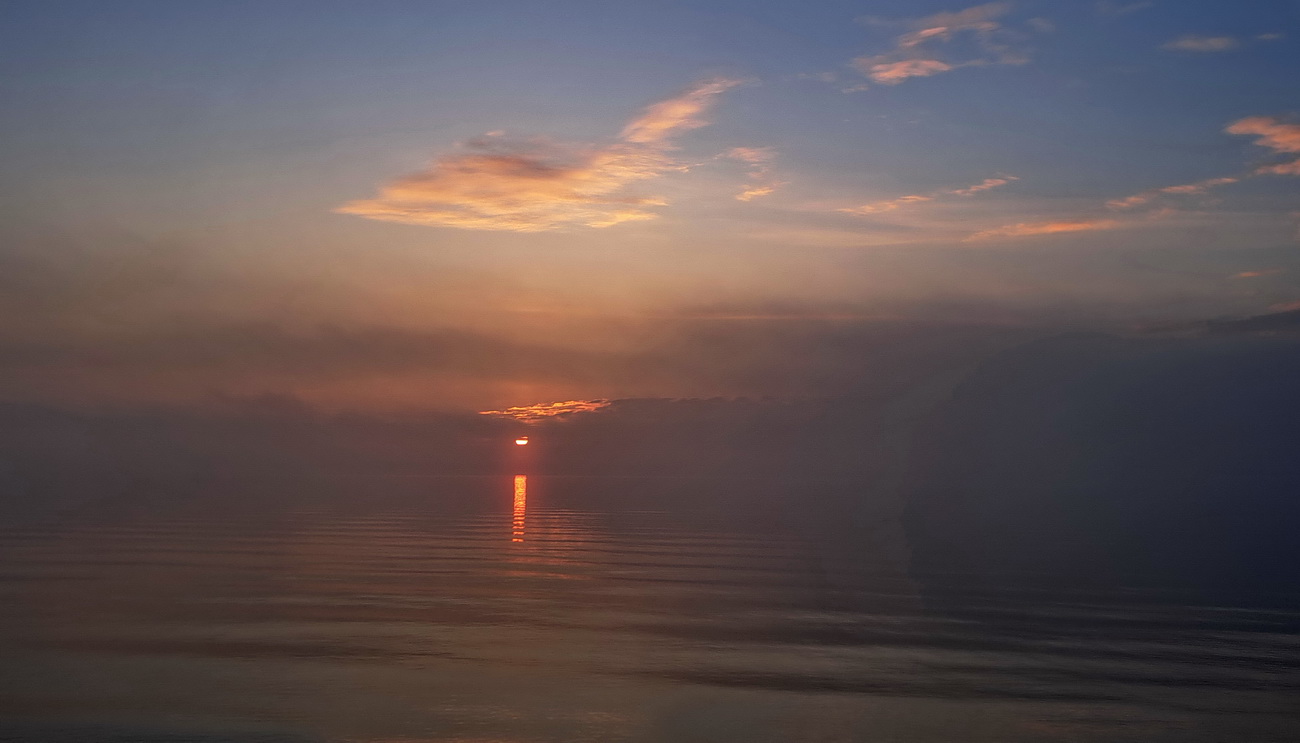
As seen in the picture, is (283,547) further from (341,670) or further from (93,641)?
(341,670)

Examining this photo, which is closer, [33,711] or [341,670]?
[33,711]

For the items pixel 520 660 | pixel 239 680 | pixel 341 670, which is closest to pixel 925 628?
pixel 520 660

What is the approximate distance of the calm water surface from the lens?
17625 mm

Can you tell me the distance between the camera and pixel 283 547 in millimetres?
48656

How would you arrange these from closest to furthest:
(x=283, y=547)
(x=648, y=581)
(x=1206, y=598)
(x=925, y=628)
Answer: (x=925, y=628) < (x=1206, y=598) < (x=648, y=581) < (x=283, y=547)

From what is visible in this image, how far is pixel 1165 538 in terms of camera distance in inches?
2421

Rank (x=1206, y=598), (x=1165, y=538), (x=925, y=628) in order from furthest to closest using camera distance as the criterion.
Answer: (x=1165, y=538)
(x=1206, y=598)
(x=925, y=628)

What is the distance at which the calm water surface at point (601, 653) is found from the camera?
17.6 meters

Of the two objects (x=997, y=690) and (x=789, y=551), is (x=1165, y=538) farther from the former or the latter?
(x=997, y=690)

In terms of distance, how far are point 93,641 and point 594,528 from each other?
141ft

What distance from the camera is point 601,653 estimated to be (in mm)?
23469

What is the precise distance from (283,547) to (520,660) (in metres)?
30.4

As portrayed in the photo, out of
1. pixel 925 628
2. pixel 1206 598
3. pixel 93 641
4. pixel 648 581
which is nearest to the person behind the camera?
pixel 93 641

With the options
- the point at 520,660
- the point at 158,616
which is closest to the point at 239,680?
the point at 520,660
